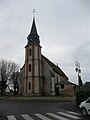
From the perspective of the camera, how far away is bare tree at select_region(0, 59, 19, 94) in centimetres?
7268

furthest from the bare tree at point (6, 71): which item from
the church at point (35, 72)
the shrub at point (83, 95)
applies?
the shrub at point (83, 95)

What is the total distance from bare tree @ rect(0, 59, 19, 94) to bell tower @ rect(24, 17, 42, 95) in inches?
660

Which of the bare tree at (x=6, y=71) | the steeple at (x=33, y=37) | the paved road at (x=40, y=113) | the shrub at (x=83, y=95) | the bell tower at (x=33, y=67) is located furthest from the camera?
the bare tree at (x=6, y=71)

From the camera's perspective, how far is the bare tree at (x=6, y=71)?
7268cm

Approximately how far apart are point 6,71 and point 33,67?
66.1ft

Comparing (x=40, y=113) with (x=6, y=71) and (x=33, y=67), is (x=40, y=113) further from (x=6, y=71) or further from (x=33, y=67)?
(x=6, y=71)

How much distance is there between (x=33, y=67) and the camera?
57.2m

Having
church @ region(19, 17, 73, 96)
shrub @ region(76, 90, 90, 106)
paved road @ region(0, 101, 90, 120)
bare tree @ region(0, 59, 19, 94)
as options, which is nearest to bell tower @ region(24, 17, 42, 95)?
church @ region(19, 17, 73, 96)

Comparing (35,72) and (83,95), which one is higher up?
(35,72)

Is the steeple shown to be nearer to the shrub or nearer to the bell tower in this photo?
the bell tower

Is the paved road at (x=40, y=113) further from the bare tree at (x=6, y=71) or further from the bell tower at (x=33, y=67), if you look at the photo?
the bare tree at (x=6, y=71)

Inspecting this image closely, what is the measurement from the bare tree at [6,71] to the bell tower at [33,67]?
55.0ft

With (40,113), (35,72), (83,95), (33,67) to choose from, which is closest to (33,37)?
(33,67)

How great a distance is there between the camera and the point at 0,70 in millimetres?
73438
